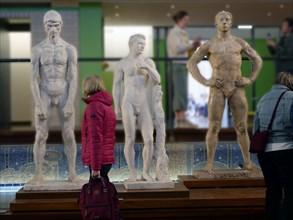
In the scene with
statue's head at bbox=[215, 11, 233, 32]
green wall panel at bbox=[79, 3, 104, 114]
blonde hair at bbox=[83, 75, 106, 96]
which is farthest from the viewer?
green wall panel at bbox=[79, 3, 104, 114]

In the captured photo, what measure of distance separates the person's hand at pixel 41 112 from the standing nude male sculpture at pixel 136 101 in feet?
2.73

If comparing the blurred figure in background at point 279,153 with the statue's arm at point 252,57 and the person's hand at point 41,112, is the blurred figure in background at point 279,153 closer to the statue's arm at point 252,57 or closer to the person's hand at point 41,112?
the statue's arm at point 252,57

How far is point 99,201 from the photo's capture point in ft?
19.0

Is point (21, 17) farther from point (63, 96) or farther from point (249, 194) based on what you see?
point (249, 194)

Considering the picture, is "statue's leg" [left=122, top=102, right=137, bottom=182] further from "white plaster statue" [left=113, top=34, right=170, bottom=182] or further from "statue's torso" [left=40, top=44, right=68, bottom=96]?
"statue's torso" [left=40, top=44, right=68, bottom=96]

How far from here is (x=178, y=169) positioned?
28.9 ft

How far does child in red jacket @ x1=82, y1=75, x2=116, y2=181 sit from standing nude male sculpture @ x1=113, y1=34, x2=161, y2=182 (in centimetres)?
108

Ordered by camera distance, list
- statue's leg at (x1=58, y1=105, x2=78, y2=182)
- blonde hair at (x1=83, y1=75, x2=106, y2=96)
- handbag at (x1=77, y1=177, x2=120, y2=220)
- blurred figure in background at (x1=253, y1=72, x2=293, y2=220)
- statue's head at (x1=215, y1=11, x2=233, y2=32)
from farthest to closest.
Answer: statue's head at (x1=215, y1=11, x2=233, y2=32) → statue's leg at (x1=58, y1=105, x2=78, y2=182) → blonde hair at (x1=83, y1=75, x2=106, y2=96) → blurred figure in background at (x1=253, y1=72, x2=293, y2=220) → handbag at (x1=77, y1=177, x2=120, y2=220)

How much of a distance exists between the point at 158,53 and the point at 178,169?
271 inches

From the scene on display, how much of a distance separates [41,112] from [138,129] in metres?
2.99

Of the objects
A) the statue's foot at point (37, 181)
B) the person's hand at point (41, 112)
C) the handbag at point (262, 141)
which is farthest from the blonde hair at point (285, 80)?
the statue's foot at point (37, 181)

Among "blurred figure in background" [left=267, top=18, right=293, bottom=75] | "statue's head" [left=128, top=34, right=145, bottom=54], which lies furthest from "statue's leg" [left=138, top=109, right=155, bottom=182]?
"blurred figure in background" [left=267, top=18, right=293, bottom=75]

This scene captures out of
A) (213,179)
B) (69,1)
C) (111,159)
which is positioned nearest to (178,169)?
(213,179)

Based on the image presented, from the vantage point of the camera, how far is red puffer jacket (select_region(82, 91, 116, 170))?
584cm
